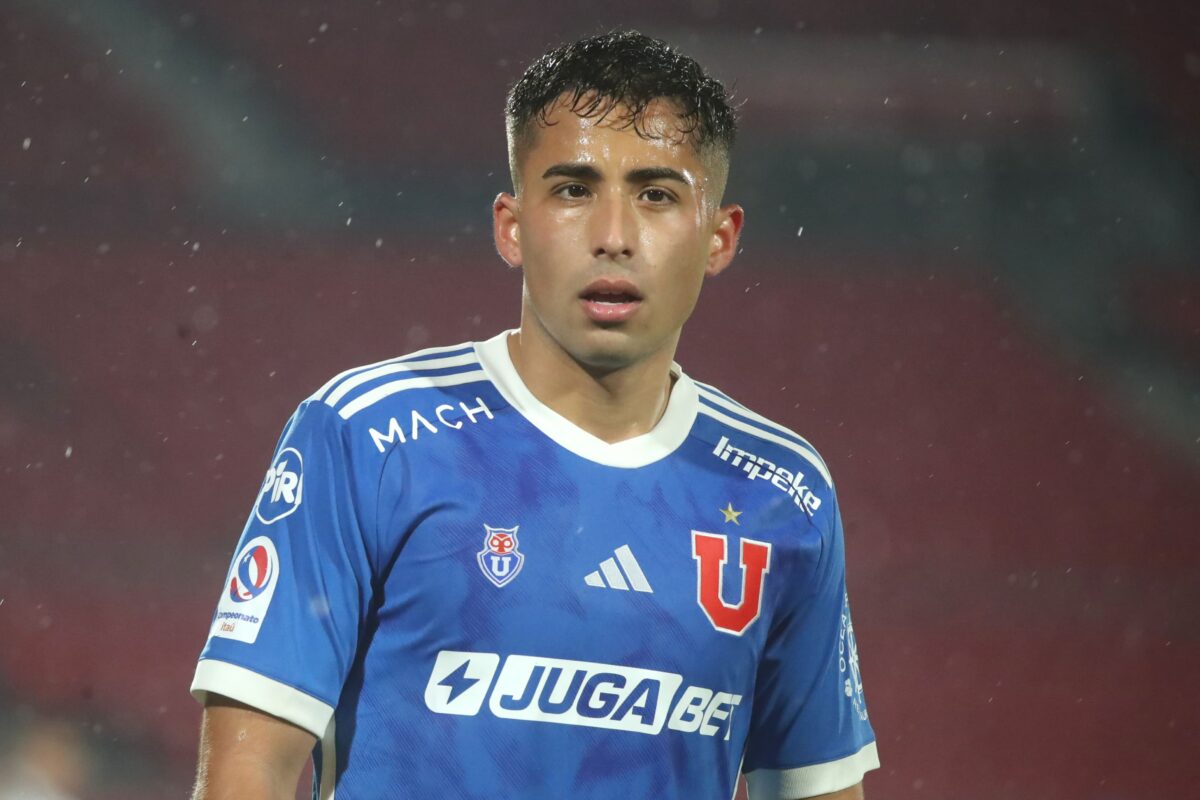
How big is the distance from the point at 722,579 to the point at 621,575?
0.13m

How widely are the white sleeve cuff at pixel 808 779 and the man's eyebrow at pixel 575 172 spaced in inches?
31.2

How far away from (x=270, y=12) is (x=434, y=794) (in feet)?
11.4

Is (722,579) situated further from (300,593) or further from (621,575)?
(300,593)

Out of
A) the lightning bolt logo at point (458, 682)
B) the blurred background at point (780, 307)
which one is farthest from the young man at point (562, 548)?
the blurred background at point (780, 307)

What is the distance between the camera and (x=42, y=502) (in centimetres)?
439

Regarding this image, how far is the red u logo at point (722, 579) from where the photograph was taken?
5.83 ft

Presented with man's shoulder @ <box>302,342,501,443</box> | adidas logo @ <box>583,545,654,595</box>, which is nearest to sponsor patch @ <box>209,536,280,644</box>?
man's shoulder @ <box>302,342,501,443</box>

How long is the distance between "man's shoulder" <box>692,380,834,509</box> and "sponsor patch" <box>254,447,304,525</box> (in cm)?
53

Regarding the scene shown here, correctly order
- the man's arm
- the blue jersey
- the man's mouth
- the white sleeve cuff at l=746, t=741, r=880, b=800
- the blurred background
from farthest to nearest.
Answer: the blurred background → the white sleeve cuff at l=746, t=741, r=880, b=800 → the man's mouth → the blue jersey → the man's arm

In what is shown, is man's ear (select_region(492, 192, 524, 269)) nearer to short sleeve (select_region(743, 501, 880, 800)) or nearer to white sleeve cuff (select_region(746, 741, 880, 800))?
short sleeve (select_region(743, 501, 880, 800))

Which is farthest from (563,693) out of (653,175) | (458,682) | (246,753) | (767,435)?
(653,175)

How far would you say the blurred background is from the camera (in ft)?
14.6

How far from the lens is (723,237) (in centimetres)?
192

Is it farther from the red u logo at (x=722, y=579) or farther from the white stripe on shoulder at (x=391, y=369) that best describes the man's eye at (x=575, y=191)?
the red u logo at (x=722, y=579)
